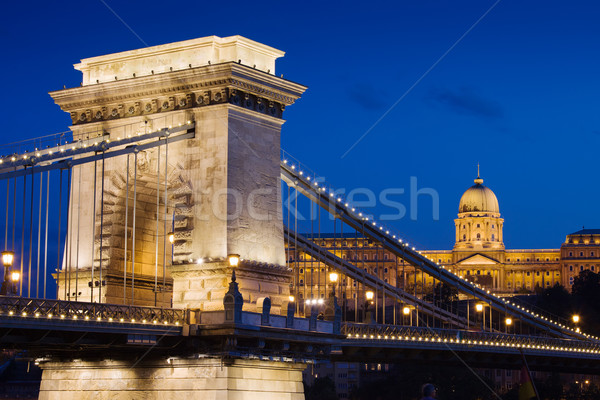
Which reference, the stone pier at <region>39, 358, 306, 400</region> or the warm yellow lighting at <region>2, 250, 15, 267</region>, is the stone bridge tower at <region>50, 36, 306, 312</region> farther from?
the warm yellow lighting at <region>2, 250, 15, 267</region>

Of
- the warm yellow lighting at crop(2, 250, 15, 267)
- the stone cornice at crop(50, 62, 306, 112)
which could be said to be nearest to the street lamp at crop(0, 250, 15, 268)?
the warm yellow lighting at crop(2, 250, 15, 267)

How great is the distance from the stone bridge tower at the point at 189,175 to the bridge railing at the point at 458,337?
10147 mm

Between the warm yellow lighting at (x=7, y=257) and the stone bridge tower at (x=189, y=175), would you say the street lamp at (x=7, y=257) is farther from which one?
the stone bridge tower at (x=189, y=175)

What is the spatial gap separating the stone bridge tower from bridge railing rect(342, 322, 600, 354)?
10.1 m

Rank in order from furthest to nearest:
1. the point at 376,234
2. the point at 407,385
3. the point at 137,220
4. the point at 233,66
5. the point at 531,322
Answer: the point at 407,385 → the point at 531,322 → the point at 376,234 → the point at 137,220 → the point at 233,66

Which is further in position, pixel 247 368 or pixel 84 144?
pixel 84 144

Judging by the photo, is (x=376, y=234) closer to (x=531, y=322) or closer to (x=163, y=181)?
(x=163, y=181)

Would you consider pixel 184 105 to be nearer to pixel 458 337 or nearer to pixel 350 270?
pixel 350 270

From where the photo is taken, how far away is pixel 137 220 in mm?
55188

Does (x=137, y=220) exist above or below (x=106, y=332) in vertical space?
above

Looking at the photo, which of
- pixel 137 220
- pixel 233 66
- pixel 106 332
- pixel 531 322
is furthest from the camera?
pixel 531 322

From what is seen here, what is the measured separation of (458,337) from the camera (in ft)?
245

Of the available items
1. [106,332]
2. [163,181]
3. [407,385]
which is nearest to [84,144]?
[163,181]

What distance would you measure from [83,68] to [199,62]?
701 centimetres
